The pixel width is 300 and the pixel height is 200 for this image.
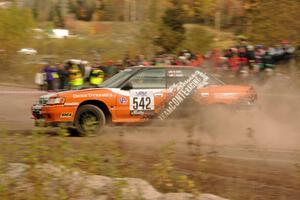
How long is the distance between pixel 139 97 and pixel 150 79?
1.59 feet

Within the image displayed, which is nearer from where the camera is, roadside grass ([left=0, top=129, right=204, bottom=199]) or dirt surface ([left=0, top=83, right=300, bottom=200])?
roadside grass ([left=0, top=129, right=204, bottom=199])

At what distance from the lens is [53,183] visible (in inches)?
225

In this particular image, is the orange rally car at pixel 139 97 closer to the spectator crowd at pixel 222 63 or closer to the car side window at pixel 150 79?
the car side window at pixel 150 79

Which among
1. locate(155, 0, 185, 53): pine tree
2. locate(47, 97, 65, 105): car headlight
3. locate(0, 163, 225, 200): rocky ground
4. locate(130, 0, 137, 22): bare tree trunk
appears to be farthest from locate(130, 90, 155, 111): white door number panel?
locate(130, 0, 137, 22): bare tree trunk

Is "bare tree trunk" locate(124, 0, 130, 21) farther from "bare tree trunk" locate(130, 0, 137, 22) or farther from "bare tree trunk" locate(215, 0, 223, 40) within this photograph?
"bare tree trunk" locate(215, 0, 223, 40)

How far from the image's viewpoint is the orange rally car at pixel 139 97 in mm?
11445

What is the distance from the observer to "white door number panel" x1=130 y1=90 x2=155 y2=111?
1161cm

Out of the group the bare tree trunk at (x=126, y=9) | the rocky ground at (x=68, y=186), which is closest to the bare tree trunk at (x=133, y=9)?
the bare tree trunk at (x=126, y=9)

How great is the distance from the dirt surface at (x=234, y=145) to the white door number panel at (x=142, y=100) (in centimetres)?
41

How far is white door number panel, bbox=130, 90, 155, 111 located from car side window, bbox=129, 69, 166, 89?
140mm

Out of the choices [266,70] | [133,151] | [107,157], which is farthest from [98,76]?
[107,157]

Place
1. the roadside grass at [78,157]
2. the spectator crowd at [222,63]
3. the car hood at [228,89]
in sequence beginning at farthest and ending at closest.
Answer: the spectator crowd at [222,63]
the car hood at [228,89]
the roadside grass at [78,157]

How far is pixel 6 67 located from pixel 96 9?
31.8 metres

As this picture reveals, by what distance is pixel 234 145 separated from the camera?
1037 cm
